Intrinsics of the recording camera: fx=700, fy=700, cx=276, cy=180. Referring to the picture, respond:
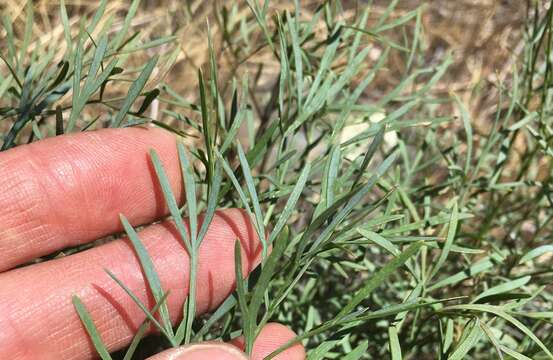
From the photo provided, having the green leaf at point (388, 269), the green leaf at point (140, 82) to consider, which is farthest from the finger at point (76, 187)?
the green leaf at point (388, 269)

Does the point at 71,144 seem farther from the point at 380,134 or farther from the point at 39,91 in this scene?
the point at 380,134

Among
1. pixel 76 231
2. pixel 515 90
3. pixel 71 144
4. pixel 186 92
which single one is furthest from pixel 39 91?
pixel 186 92

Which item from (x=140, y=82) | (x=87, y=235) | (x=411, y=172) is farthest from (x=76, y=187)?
(x=411, y=172)

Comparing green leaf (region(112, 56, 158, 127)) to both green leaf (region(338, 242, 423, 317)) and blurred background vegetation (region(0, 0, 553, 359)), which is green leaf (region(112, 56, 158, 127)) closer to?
blurred background vegetation (region(0, 0, 553, 359))

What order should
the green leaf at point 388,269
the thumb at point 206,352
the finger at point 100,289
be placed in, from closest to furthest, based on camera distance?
the green leaf at point 388,269, the thumb at point 206,352, the finger at point 100,289

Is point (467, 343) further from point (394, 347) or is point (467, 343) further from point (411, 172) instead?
point (411, 172)

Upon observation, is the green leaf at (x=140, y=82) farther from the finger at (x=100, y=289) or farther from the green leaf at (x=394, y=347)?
the green leaf at (x=394, y=347)
